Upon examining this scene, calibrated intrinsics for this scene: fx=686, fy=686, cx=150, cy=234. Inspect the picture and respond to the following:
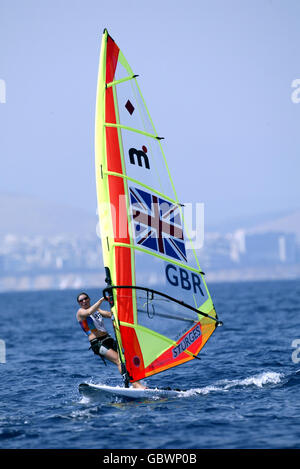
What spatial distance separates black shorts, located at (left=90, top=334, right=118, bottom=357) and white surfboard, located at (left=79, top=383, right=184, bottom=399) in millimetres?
808

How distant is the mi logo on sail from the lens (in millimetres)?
14812

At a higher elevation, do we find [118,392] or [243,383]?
[118,392]

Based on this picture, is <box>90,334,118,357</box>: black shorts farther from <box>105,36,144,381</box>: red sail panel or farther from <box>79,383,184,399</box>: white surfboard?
<box>79,383,184,399</box>: white surfboard

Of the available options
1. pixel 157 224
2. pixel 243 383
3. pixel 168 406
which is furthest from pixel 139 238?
pixel 243 383

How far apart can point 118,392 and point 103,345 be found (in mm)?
1195

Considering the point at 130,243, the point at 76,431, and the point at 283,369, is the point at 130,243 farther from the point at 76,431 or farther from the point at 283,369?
the point at 283,369

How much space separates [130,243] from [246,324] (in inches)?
897

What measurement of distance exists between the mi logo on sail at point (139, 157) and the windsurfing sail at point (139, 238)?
0.07 feet

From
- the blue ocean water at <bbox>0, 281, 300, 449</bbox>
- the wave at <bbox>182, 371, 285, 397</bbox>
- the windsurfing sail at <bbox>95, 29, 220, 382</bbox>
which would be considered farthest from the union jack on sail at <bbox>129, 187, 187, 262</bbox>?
the blue ocean water at <bbox>0, 281, 300, 449</bbox>

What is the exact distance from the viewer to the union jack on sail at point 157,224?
14883 mm

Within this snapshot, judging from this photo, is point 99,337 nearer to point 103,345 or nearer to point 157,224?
point 103,345

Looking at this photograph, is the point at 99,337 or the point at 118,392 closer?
the point at 118,392

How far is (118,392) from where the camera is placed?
14.8m
